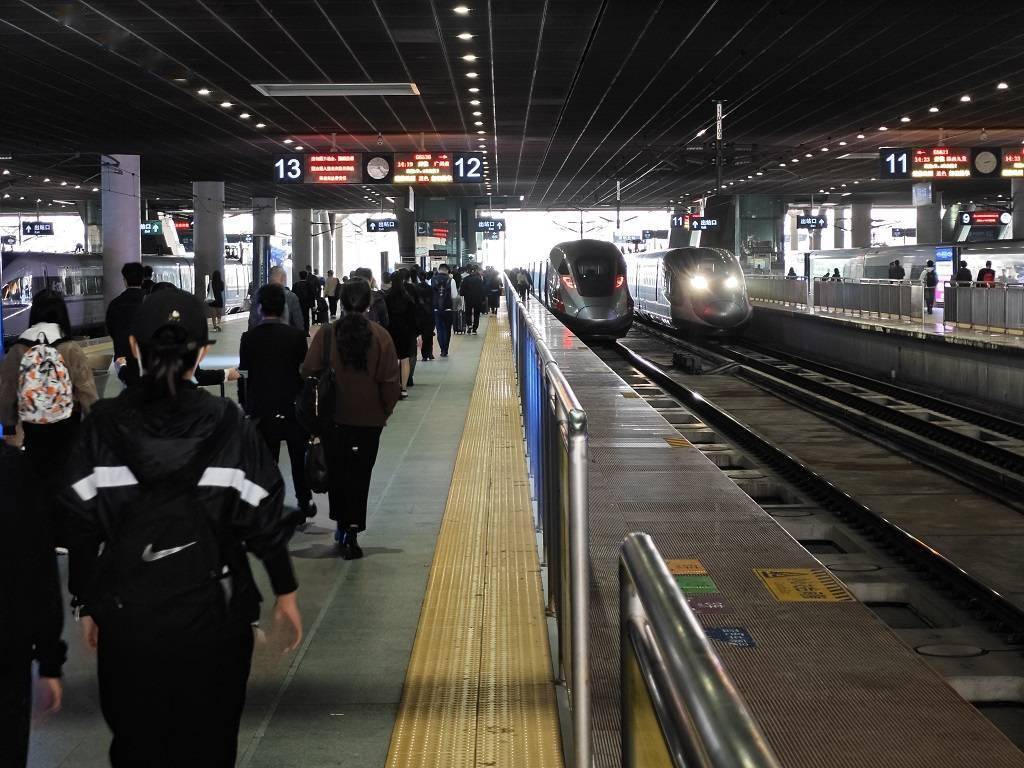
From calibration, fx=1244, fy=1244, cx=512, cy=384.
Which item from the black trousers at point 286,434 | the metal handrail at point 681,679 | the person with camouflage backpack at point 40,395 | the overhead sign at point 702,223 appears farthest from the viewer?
the overhead sign at point 702,223

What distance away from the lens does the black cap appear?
321 centimetres

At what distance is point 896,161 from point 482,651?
27660 mm

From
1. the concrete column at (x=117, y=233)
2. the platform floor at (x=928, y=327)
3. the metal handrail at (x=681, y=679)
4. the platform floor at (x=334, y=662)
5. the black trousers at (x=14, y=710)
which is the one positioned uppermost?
the concrete column at (x=117, y=233)

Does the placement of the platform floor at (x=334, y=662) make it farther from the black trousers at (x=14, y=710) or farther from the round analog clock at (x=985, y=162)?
the round analog clock at (x=985, y=162)

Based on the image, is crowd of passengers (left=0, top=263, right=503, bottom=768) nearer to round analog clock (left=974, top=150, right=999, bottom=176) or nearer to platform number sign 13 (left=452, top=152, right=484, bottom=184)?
platform number sign 13 (left=452, top=152, right=484, bottom=184)

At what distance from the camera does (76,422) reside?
730 centimetres

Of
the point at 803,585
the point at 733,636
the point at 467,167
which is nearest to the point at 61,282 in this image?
the point at 467,167

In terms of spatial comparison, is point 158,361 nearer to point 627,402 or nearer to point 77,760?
point 77,760

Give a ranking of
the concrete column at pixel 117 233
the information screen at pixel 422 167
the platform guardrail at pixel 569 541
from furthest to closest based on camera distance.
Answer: the concrete column at pixel 117 233
the information screen at pixel 422 167
the platform guardrail at pixel 569 541

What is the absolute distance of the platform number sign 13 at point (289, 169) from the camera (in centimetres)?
2745

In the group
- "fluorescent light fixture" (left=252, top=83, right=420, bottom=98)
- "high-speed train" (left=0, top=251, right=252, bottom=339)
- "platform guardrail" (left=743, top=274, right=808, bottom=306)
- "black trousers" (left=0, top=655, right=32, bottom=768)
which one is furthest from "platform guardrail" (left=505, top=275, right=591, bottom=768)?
"platform guardrail" (left=743, top=274, right=808, bottom=306)

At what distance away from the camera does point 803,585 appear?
6508 mm

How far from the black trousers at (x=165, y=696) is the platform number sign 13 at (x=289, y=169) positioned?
83.2ft

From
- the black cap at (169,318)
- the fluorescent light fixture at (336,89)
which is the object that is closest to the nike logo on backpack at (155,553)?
the black cap at (169,318)
